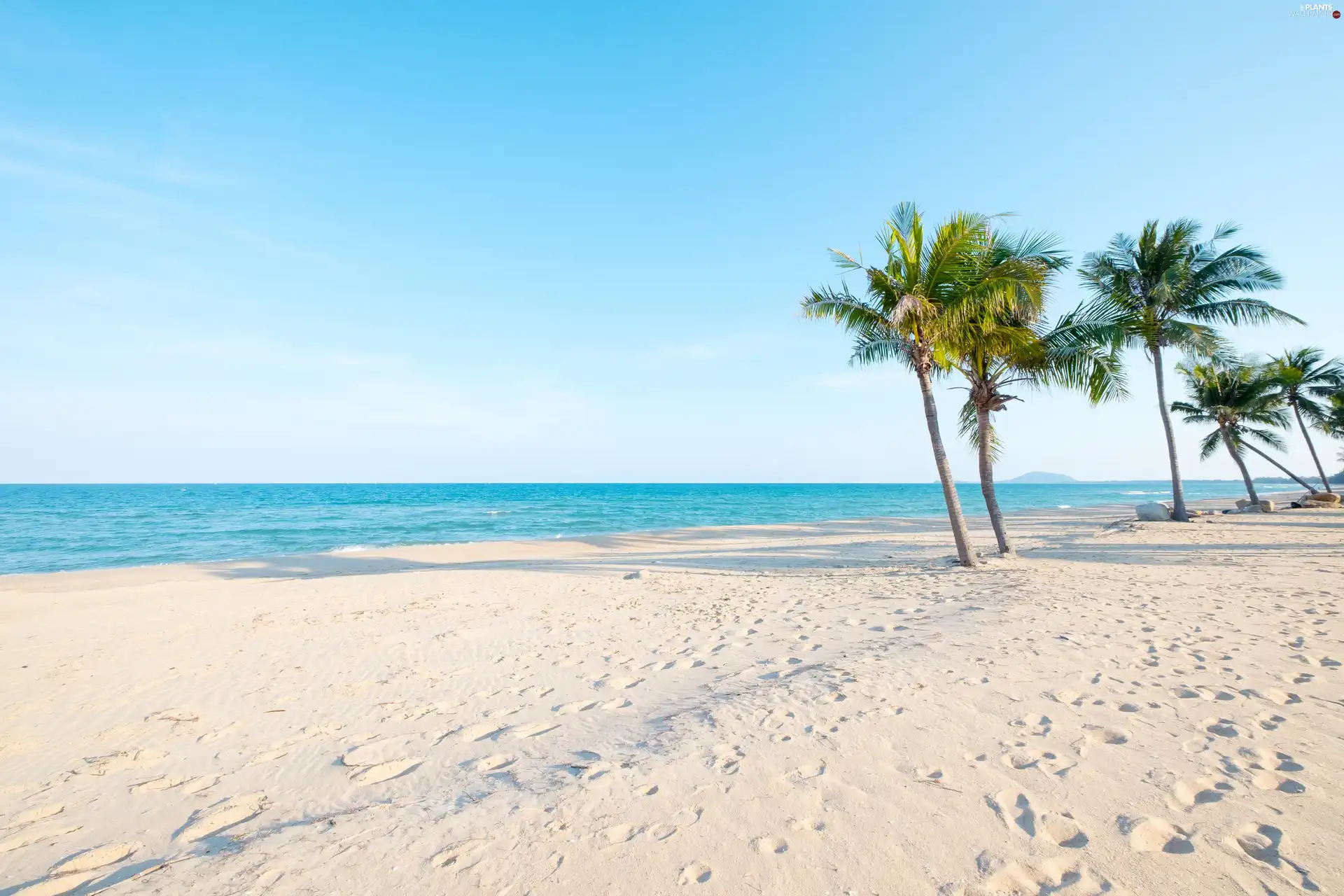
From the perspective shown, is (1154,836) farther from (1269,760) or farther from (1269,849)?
(1269,760)

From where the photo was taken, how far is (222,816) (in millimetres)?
3289

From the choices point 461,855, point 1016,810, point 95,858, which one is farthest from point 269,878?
point 1016,810

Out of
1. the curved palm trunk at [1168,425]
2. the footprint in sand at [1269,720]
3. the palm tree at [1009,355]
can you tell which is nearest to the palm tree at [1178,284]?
the curved palm trunk at [1168,425]

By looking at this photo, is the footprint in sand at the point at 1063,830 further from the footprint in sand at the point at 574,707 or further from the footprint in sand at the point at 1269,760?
the footprint in sand at the point at 574,707

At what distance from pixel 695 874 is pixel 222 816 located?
8.87 feet

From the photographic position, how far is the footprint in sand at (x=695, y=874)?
7.88ft

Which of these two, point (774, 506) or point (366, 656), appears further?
point (774, 506)

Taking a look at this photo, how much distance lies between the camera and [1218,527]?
16344 mm

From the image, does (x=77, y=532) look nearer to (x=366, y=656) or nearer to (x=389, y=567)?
(x=389, y=567)

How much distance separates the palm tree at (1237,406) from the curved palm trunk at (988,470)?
1887cm

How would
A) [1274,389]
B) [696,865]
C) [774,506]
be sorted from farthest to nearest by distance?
[774,506] < [1274,389] < [696,865]

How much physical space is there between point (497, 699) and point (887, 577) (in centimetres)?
723

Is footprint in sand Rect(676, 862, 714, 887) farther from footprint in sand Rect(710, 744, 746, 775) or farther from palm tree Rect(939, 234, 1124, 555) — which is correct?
palm tree Rect(939, 234, 1124, 555)

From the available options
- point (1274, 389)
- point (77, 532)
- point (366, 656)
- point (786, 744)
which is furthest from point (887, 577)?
point (77, 532)
